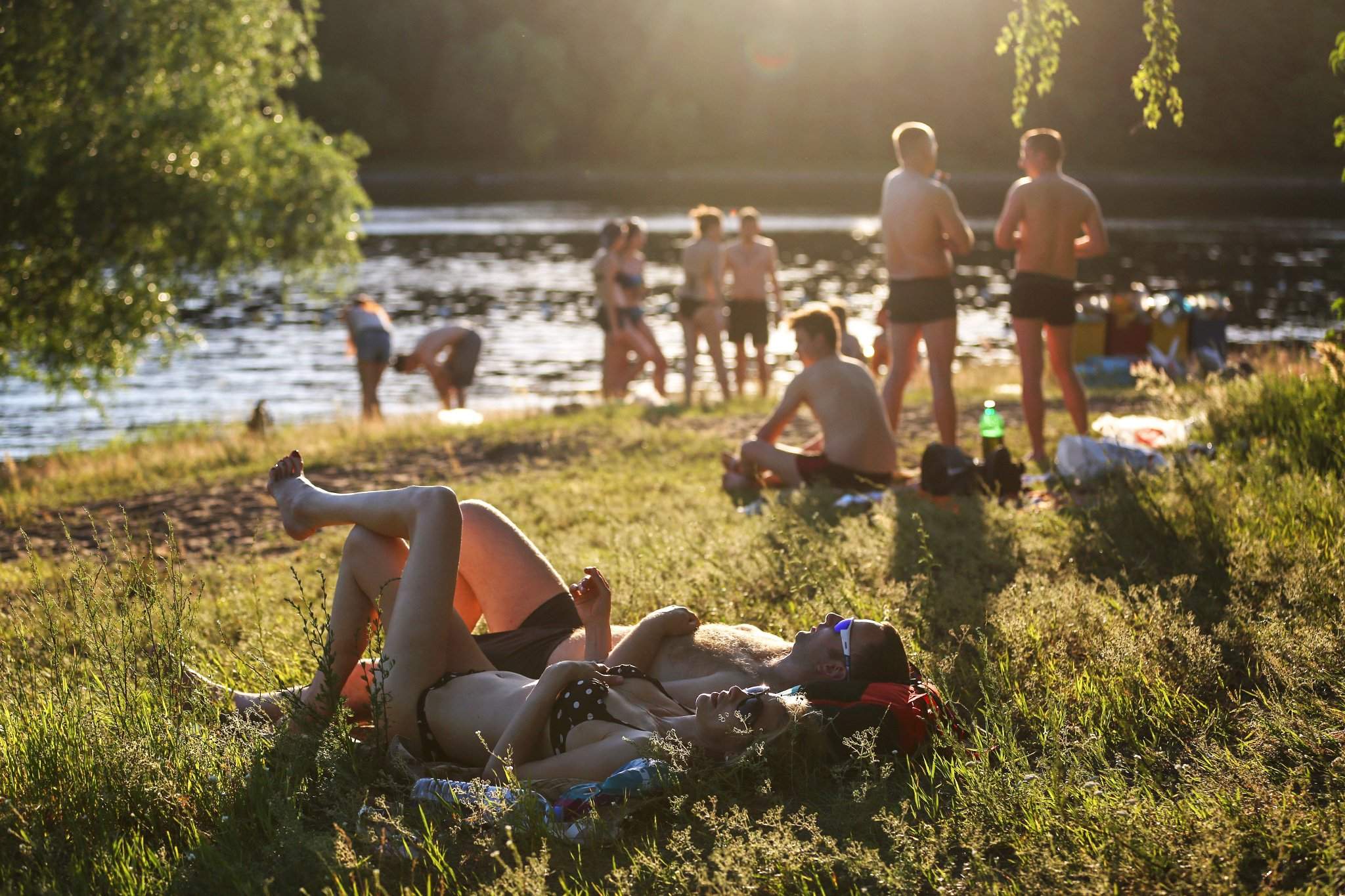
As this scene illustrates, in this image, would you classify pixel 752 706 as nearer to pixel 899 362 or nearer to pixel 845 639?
pixel 845 639

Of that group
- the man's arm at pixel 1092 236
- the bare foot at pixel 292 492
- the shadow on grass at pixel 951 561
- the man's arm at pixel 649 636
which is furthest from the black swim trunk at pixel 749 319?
the man's arm at pixel 649 636

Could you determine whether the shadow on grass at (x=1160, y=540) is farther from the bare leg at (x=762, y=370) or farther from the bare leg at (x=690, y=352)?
the bare leg at (x=762, y=370)

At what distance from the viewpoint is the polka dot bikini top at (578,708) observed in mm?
3369

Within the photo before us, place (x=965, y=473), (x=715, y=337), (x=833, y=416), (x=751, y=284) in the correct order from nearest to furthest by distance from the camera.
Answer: (x=965, y=473) → (x=833, y=416) → (x=751, y=284) → (x=715, y=337)

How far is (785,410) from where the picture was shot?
25.7 feet

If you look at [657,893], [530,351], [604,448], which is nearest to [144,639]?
[657,893]

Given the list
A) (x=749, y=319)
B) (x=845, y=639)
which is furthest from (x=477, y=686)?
(x=749, y=319)

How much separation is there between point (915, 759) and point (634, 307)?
11.2 metres

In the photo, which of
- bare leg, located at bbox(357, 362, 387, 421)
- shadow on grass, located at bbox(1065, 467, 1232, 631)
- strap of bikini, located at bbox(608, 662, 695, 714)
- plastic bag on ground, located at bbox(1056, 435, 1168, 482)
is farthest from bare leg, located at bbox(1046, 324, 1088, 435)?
bare leg, located at bbox(357, 362, 387, 421)

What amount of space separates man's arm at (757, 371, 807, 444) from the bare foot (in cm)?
403

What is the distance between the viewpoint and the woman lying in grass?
3.34m

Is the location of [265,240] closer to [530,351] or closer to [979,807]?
[530,351]

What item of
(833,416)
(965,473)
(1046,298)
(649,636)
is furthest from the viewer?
(1046,298)

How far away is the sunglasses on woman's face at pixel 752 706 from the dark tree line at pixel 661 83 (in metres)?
66.2
